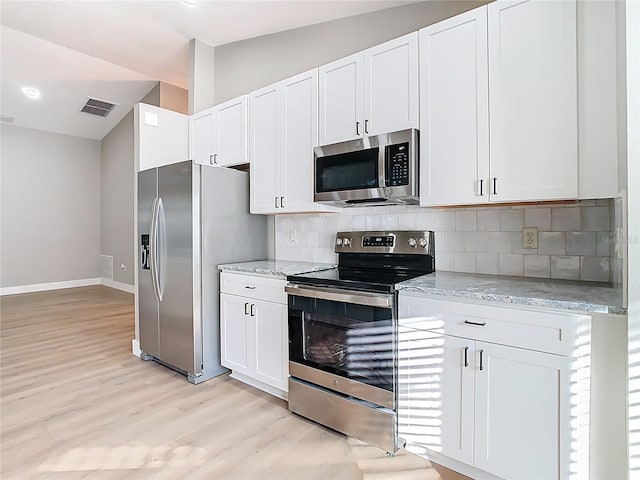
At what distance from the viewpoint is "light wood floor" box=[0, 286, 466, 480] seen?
71.5 inches

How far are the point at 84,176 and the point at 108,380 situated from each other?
5.89 m

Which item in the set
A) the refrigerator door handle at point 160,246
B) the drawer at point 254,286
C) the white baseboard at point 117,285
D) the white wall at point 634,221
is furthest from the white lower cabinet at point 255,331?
the white baseboard at point 117,285

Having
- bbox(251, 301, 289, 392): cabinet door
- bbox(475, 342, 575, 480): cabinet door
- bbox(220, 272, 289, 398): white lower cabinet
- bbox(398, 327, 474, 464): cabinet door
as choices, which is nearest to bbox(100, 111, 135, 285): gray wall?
bbox(220, 272, 289, 398): white lower cabinet

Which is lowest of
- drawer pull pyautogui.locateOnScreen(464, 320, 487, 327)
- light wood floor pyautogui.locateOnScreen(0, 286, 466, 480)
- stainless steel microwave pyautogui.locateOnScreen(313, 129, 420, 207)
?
light wood floor pyautogui.locateOnScreen(0, 286, 466, 480)

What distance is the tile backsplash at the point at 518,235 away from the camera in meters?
1.84

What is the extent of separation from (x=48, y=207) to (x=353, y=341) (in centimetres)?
732

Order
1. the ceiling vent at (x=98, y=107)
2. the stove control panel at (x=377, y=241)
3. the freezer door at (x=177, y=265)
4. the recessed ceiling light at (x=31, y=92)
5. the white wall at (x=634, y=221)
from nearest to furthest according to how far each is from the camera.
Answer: the white wall at (x=634, y=221) < the stove control panel at (x=377, y=241) < the freezer door at (x=177, y=265) < the recessed ceiling light at (x=31, y=92) < the ceiling vent at (x=98, y=107)

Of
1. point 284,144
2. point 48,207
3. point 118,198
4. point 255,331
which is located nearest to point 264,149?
point 284,144

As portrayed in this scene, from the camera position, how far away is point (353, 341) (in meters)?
2.02

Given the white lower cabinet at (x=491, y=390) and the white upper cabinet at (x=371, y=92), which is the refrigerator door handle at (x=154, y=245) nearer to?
the white upper cabinet at (x=371, y=92)

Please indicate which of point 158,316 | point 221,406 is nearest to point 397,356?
point 221,406

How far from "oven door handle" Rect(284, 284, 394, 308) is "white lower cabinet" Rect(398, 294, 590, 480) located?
101 mm

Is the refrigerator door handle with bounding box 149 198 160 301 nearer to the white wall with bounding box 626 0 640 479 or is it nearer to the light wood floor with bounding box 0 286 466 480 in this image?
the light wood floor with bounding box 0 286 466 480

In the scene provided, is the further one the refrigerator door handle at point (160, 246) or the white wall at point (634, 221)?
the refrigerator door handle at point (160, 246)
